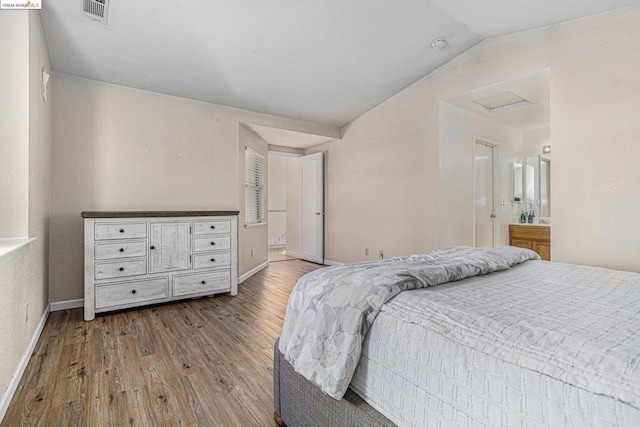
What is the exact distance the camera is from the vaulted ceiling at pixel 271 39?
2623 mm

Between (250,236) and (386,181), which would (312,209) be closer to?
(250,236)

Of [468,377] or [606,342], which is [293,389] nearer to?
[468,377]

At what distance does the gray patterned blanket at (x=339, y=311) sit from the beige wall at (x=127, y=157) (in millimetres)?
2900

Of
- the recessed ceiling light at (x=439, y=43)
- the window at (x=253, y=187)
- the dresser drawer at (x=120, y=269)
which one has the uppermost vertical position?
the recessed ceiling light at (x=439, y=43)

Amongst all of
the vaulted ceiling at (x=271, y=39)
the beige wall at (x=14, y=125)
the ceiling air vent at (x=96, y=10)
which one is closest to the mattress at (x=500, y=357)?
the beige wall at (x=14, y=125)

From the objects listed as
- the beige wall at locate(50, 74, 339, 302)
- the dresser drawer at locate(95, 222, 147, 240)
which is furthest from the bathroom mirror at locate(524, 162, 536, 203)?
the dresser drawer at locate(95, 222, 147, 240)

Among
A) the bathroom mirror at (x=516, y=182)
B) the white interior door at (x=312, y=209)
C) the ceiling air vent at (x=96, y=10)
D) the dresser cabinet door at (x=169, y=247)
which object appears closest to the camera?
the ceiling air vent at (x=96, y=10)

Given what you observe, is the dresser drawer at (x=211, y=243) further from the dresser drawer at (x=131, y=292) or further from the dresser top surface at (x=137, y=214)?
the dresser drawer at (x=131, y=292)

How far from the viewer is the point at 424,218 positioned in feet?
13.4

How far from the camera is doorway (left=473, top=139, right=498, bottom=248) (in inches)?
178

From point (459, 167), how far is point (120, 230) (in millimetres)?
3995

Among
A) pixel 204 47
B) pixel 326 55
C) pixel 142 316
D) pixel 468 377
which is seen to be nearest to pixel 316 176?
pixel 326 55

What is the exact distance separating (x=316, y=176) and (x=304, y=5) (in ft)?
11.1

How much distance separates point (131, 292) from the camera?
3.17 m
